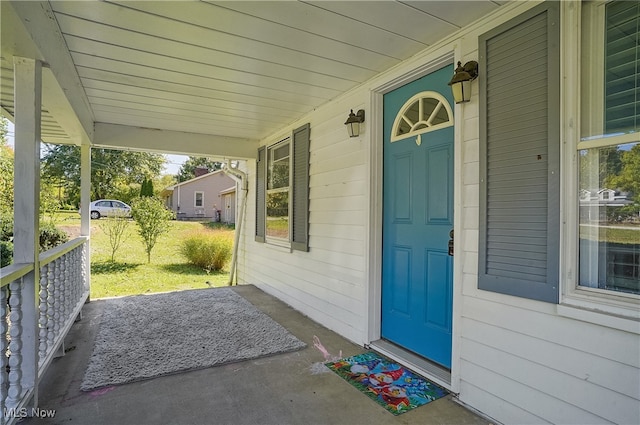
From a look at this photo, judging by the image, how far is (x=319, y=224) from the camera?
385cm

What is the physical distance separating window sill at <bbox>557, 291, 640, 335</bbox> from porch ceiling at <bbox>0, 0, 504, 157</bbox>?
166cm

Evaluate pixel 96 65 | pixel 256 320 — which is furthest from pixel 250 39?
pixel 256 320

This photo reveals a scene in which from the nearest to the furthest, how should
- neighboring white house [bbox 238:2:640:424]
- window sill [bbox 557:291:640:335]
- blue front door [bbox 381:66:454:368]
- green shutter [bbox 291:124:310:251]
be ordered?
window sill [bbox 557:291:640:335]
neighboring white house [bbox 238:2:640:424]
blue front door [bbox 381:66:454:368]
green shutter [bbox 291:124:310:251]

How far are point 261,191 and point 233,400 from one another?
3647mm

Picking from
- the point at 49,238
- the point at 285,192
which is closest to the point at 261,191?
the point at 285,192

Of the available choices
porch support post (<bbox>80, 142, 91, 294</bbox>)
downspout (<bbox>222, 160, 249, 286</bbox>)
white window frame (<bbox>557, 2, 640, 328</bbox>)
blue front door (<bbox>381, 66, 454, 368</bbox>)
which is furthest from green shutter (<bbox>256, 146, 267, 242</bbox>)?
white window frame (<bbox>557, 2, 640, 328</bbox>)

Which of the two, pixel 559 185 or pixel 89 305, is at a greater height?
pixel 559 185

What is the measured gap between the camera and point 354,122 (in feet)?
10.3

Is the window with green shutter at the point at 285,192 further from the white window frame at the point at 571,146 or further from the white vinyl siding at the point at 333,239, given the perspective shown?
the white window frame at the point at 571,146

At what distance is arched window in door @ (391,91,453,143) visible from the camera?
2.49m

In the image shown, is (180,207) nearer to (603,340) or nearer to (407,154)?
(407,154)

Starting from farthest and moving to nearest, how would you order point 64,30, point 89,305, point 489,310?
point 89,305 → point 64,30 → point 489,310

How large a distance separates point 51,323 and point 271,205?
3074 mm
